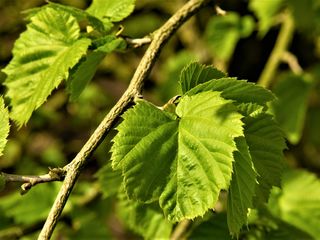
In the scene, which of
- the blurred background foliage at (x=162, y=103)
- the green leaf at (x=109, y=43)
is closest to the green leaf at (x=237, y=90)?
the green leaf at (x=109, y=43)

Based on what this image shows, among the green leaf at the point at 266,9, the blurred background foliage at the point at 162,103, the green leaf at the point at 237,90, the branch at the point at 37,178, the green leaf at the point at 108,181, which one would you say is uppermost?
the green leaf at the point at 237,90

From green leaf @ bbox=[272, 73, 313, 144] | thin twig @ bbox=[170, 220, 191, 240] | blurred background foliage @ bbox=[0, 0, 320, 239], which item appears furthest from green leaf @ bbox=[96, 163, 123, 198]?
green leaf @ bbox=[272, 73, 313, 144]

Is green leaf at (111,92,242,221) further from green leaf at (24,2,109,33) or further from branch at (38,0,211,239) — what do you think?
green leaf at (24,2,109,33)

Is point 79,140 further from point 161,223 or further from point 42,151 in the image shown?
point 161,223

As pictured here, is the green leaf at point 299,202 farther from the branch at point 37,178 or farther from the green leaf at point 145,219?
the branch at point 37,178

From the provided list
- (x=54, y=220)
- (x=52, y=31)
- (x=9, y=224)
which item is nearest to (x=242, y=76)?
(x=9, y=224)

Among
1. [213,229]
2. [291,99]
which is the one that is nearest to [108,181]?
[213,229]

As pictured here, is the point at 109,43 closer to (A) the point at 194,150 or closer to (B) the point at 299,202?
(A) the point at 194,150
